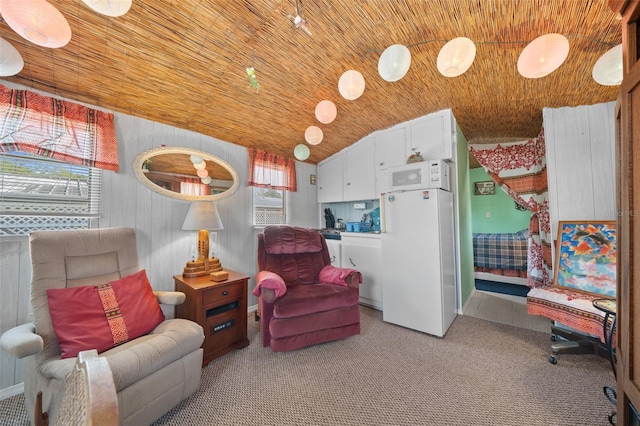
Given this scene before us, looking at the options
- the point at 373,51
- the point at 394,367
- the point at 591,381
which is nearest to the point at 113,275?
the point at 394,367

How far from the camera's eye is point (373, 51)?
1.87m

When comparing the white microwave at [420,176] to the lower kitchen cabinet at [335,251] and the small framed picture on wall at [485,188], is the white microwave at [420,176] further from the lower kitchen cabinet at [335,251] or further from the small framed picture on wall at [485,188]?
the small framed picture on wall at [485,188]

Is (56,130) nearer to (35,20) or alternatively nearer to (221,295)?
(35,20)

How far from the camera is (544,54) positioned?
1.43 metres

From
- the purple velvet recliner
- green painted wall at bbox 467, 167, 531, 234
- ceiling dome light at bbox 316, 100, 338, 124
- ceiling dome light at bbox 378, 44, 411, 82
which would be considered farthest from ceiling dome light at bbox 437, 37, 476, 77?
green painted wall at bbox 467, 167, 531, 234

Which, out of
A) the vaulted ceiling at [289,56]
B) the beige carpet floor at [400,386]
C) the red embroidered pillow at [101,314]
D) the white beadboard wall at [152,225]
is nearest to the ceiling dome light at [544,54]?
the vaulted ceiling at [289,56]

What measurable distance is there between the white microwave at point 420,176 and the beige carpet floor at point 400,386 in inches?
59.6

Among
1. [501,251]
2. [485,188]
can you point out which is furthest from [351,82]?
[485,188]

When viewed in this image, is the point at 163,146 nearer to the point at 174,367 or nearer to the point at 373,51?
the point at 174,367

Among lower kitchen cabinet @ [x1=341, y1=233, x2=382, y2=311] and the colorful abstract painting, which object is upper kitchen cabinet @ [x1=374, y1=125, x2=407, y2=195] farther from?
the colorful abstract painting

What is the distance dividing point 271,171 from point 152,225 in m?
1.53

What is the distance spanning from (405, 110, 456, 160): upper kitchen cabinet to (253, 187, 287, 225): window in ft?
6.08

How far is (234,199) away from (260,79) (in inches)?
55.2

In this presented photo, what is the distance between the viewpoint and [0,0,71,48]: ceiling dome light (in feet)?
3.15
